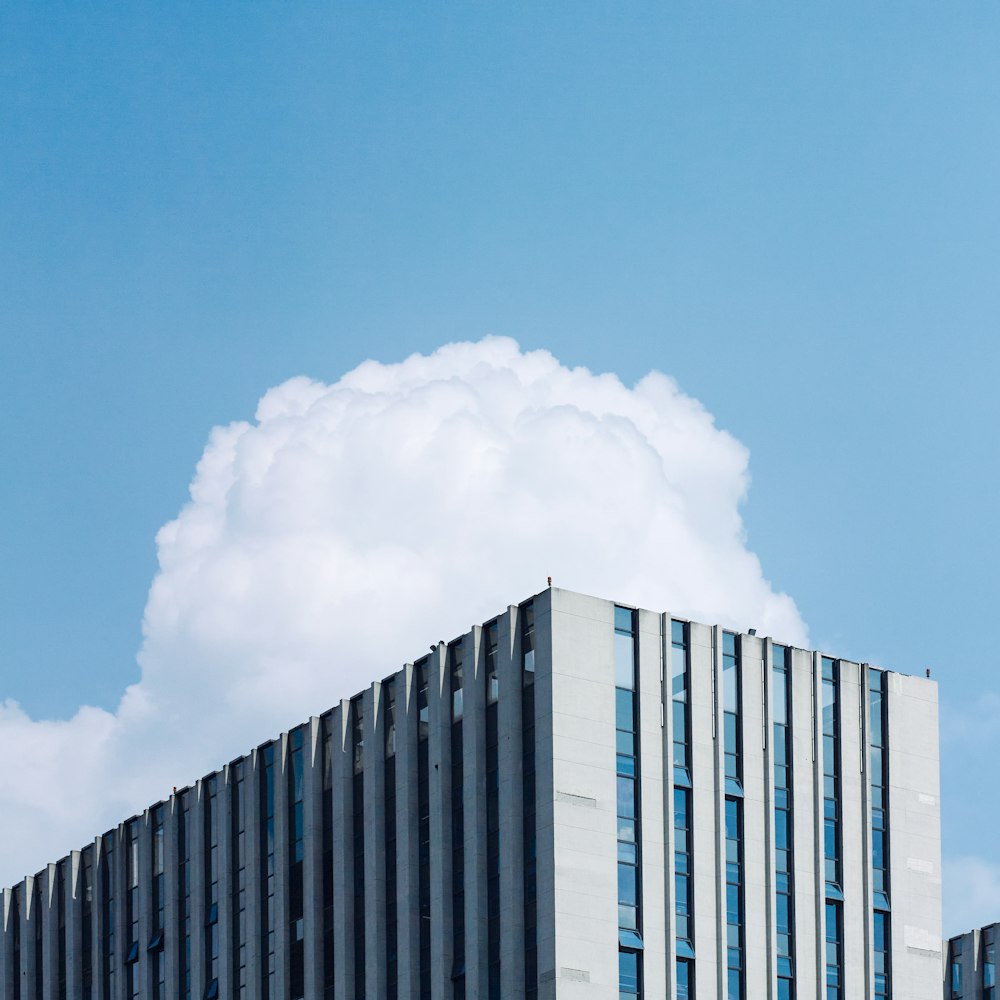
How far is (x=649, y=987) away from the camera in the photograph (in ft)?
303

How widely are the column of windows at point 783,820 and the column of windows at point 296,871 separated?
20608 millimetres

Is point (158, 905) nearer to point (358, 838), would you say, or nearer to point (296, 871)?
point (296, 871)

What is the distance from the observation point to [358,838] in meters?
102

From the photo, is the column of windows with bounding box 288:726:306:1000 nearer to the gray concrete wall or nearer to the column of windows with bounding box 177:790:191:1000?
the column of windows with bounding box 177:790:191:1000

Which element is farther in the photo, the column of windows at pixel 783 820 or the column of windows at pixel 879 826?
the column of windows at pixel 879 826

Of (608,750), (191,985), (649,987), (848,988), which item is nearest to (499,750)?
(608,750)

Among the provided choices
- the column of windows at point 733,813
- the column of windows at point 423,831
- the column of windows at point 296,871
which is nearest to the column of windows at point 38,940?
the column of windows at point 296,871

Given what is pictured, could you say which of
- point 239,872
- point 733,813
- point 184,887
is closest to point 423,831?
point 733,813

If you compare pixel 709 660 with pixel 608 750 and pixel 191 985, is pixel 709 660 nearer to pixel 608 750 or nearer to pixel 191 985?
pixel 608 750

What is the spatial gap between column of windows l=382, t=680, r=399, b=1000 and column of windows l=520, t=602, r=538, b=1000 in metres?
7.94

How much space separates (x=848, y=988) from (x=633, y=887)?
1149 cm

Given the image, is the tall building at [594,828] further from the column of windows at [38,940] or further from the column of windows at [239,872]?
the column of windows at [38,940]

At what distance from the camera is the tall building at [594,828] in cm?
9275

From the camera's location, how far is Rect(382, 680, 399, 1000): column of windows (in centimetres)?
9819
